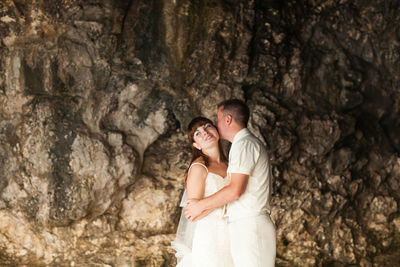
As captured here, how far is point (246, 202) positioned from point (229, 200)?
0.54 ft

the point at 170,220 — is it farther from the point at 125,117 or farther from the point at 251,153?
the point at 251,153

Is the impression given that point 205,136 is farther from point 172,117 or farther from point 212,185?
point 172,117

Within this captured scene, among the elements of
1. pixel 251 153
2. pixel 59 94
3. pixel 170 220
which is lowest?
pixel 170 220

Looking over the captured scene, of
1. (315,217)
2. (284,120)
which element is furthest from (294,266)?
(284,120)

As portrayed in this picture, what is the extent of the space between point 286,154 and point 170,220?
1.64 meters

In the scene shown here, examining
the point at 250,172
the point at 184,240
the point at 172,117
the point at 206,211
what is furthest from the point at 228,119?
the point at 172,117

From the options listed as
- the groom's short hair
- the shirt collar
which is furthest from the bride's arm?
the groom's short hair

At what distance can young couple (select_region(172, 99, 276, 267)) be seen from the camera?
11.3ft

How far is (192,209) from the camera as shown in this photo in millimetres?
3576

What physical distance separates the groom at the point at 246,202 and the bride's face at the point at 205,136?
0.18 meters

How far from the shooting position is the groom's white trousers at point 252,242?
3.40m

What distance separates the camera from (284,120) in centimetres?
560

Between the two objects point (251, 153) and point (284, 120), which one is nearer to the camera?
point (251, 153)

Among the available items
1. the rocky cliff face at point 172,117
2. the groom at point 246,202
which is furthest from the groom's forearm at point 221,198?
the rocky cliff face at point 172,117
